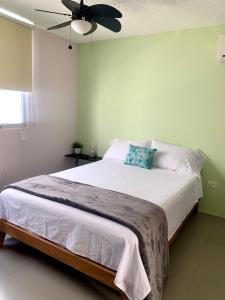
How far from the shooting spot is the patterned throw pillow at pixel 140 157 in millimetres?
3148

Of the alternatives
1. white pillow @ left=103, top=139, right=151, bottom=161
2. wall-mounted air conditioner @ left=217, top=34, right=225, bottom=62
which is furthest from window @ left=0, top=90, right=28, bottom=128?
wall-mounted air conditioner @ left=217, top=34, right=225, bottom=62

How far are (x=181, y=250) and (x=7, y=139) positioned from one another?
2.49 metres

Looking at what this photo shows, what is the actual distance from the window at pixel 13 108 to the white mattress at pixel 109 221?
1124 millimetres

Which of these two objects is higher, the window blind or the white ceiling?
the white ceiling

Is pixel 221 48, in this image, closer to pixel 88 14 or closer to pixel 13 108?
pixel 88 14

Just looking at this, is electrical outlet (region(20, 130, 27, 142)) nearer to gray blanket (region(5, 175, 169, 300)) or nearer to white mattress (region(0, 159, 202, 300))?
white mattress (region(0, 159, 202, 300))

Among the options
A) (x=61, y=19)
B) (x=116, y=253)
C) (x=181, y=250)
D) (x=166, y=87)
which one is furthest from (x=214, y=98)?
(x=116, y=253)

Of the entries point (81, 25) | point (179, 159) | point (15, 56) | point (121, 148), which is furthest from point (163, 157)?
point (15, 56)

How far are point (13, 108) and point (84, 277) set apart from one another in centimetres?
234

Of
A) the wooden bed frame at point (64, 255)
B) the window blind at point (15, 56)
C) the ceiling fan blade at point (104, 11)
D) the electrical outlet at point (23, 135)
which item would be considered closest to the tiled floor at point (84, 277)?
the wooden bed frame at point (64, 255)

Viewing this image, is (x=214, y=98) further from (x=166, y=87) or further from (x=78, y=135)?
(x=78, y=135)

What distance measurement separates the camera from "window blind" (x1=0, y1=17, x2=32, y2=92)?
9.45ft

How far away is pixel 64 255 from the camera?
6.09 ft

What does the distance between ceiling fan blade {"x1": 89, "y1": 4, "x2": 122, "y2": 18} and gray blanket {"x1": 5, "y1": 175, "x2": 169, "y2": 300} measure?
1.55 meters
